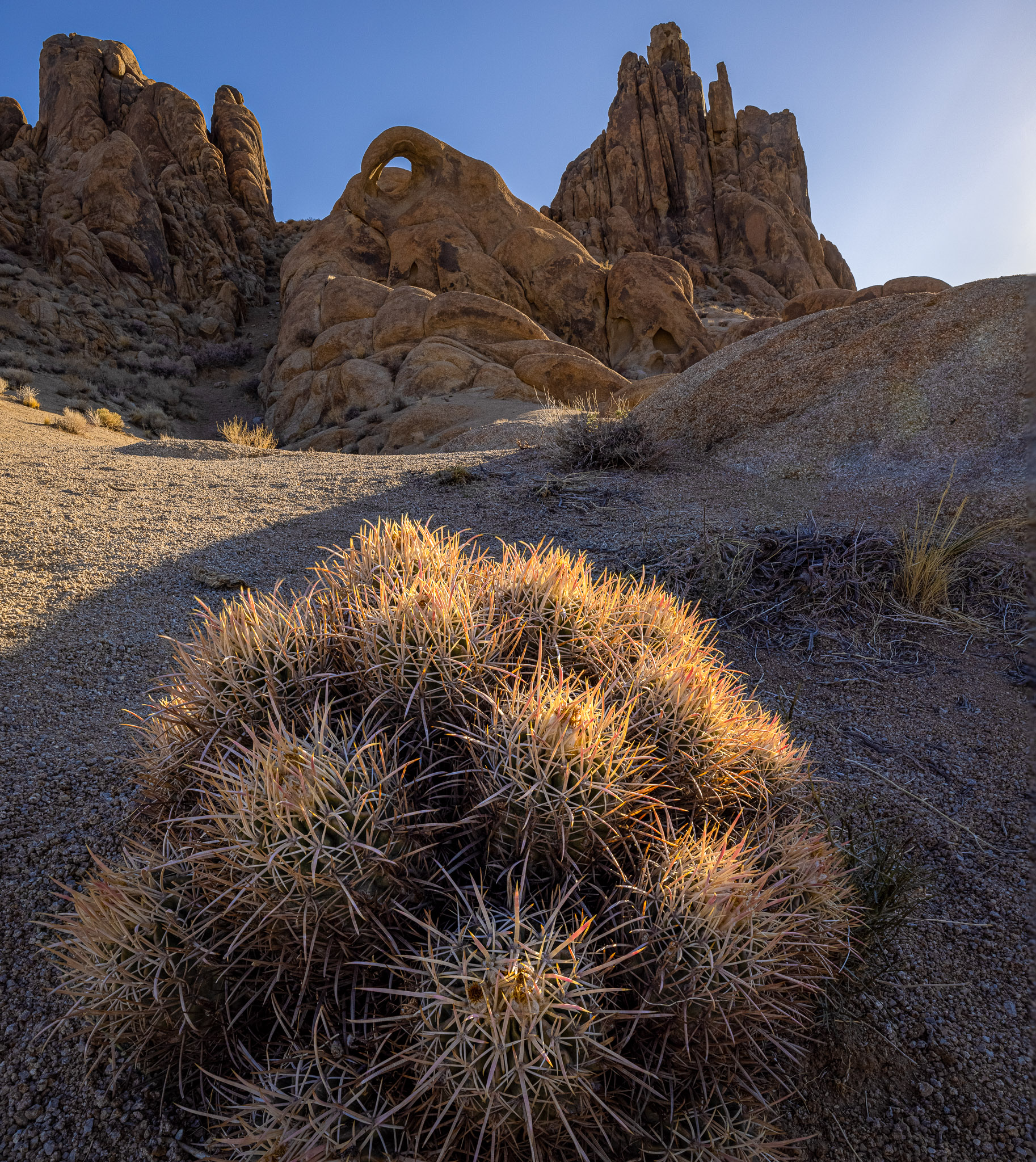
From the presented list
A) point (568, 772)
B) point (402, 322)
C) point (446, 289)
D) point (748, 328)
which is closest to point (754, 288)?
point (446, 289)

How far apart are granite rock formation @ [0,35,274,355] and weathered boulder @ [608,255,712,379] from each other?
17.5 metres

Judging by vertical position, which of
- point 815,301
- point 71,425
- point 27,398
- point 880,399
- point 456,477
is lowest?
point 456,477

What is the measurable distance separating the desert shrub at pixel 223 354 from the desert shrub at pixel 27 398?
1254 cm

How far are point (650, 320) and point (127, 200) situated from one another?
869 inches

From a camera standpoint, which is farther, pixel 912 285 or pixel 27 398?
pixel 912 285

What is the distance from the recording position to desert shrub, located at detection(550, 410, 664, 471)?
741 centimetres

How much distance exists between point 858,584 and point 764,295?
4008 centimetres

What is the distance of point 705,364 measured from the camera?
9133 millimetres

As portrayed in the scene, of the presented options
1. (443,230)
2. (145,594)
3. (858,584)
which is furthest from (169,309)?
(858,584)

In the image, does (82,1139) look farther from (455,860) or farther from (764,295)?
(764,295)

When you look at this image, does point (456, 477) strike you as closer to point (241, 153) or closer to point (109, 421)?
point (109, 421)

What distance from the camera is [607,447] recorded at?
7531 mm

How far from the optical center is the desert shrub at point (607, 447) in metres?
7.41

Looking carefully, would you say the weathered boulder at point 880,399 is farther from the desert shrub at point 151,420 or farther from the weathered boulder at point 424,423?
the desert shrub at point 151,420
